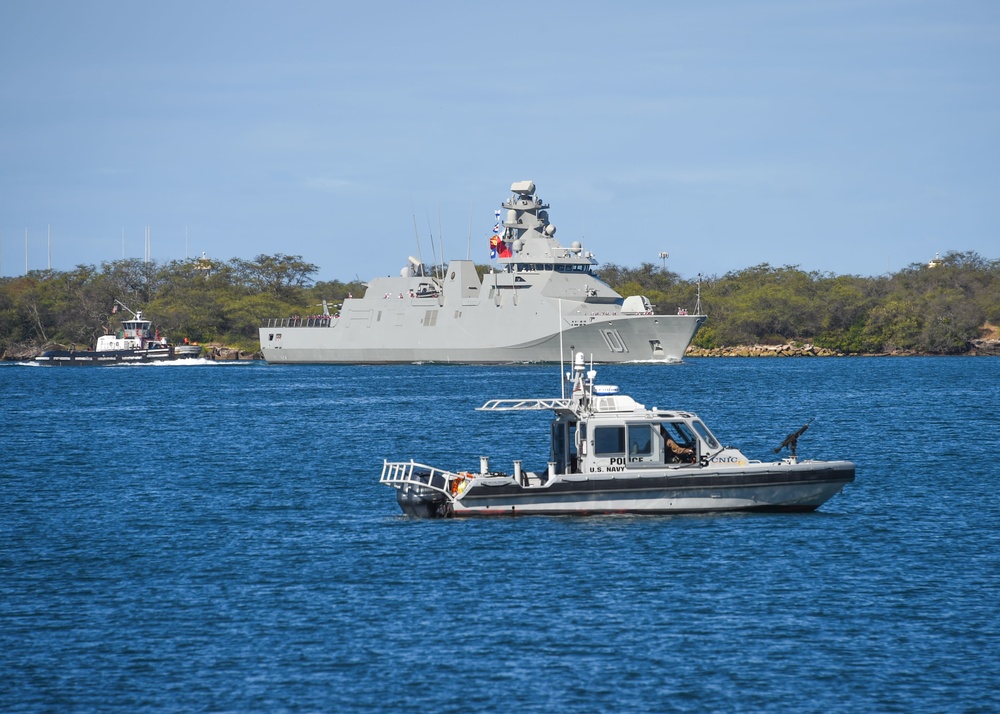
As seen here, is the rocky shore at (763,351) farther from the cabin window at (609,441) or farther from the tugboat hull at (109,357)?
the cabin window at (609,441)

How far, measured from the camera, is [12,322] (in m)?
151

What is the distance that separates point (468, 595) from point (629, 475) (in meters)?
5.84

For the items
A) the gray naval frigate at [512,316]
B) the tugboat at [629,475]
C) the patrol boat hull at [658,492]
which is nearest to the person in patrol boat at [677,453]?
the tugboat at [629,475]

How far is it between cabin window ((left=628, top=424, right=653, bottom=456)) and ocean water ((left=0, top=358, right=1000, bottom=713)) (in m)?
1.38

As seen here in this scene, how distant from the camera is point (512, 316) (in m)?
99.2

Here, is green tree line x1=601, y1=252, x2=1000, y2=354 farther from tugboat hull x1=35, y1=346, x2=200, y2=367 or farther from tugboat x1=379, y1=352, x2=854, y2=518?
tugboat x1=379, y1=352, x2=854, y2=518

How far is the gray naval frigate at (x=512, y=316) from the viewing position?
310ft

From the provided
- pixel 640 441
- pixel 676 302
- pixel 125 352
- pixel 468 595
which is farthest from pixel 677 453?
pixel 676 302

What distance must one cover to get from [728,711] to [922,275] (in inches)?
6217

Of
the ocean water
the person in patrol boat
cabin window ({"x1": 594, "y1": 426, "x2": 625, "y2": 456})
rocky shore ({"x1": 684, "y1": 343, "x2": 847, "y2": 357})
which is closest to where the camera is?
the ocean water

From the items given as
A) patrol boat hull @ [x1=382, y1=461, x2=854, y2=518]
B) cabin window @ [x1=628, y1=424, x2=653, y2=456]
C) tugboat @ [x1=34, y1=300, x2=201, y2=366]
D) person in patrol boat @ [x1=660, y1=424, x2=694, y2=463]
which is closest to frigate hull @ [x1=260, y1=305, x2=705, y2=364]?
tugboat @ [x1=34, y1=300, x2=201, y2=366]

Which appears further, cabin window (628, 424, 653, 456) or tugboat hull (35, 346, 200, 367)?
tugboat hull (35, 346, 200, 367)

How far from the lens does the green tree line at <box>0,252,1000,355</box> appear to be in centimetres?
13425

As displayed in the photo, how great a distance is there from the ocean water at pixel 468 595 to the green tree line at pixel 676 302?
96.9 metres
